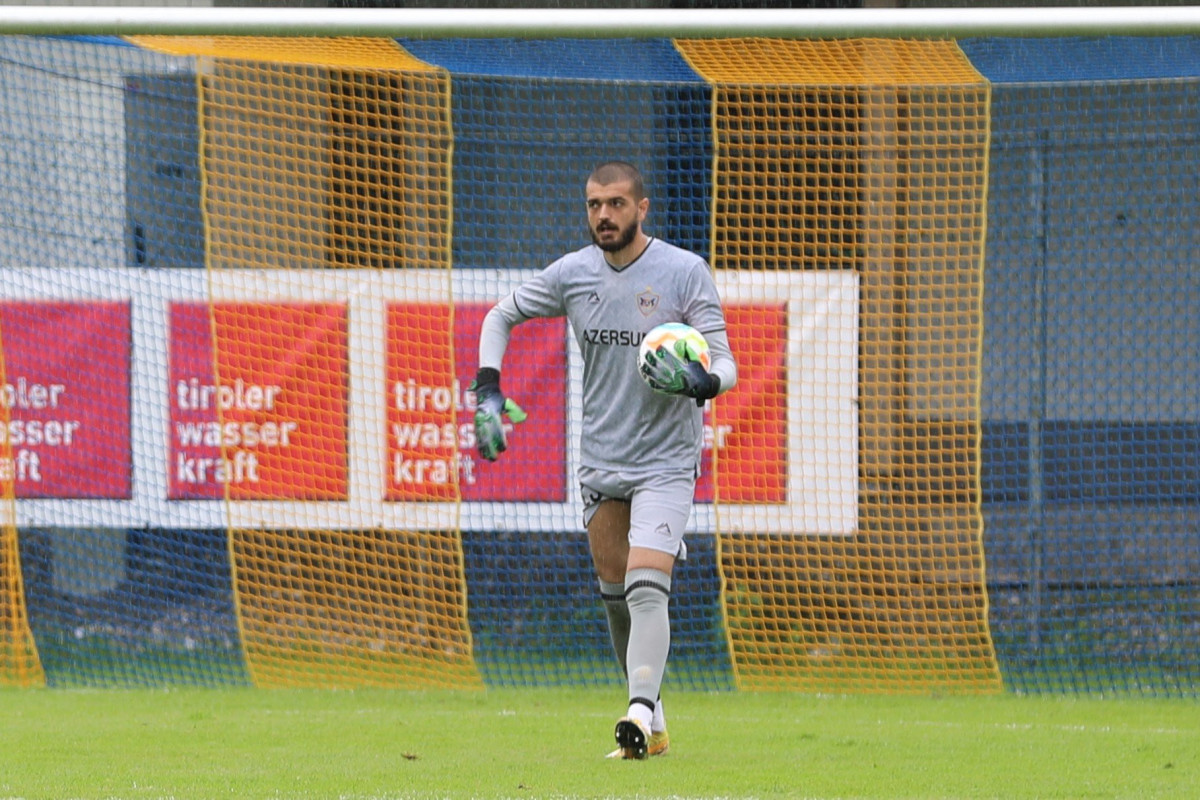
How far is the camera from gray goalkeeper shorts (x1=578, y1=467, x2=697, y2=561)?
5.80 m

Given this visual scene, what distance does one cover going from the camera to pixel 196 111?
9523 millimetres

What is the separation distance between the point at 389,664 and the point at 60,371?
2.18m

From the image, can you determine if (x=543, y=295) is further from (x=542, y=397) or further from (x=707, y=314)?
(x=542, y=397)

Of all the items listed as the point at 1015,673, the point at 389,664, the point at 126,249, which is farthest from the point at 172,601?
the point at 1015,673

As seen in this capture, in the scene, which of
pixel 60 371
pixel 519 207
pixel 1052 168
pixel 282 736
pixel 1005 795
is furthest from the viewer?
pixel 519 207

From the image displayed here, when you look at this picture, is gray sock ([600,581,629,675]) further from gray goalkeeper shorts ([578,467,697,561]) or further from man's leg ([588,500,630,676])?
gray goalkeeper shorts ([578,467,697,561])

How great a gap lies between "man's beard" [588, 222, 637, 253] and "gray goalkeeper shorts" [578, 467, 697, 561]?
2.52 feet

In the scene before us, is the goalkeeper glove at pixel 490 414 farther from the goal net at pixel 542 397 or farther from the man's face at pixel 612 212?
the goal net at pixel 542 397

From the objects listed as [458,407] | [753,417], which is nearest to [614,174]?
[753,417]

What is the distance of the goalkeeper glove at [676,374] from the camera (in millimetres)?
5496

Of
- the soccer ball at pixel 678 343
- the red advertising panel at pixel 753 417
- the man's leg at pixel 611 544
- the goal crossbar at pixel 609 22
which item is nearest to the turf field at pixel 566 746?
the man's leg at pixel 611 544

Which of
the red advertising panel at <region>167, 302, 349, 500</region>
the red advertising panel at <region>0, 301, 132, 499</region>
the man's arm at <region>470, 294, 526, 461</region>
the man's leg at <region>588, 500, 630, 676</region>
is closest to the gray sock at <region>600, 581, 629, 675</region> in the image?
the man's leg at <region>588, 500, 630, 676</region>

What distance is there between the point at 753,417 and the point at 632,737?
128 inches

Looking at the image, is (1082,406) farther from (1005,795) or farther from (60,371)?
(60,371)
